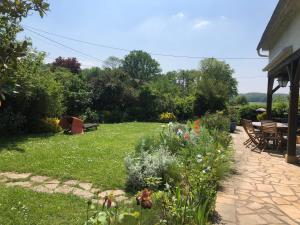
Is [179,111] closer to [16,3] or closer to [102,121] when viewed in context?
[102,121]

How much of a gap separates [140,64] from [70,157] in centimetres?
6416

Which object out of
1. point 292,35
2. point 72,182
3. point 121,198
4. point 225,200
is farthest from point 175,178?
point 292,35

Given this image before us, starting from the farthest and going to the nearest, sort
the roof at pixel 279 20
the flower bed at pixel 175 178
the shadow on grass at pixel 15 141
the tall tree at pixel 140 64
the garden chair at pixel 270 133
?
the tall tree at pixel 140 64 < the garden chair at pixel 270 133 < the shadow on grass at pixel 15 141 < the roof at pixel 279 20 < the flower bed at pixel 175 178

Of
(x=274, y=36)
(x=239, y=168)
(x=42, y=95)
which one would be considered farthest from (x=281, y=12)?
(x=42, y=95)

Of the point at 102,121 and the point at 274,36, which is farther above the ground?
the point at 274,36

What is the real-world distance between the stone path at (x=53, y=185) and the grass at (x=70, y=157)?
0.65 ft

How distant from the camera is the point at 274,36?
36.0 ft

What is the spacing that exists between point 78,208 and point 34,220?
0.61 meters

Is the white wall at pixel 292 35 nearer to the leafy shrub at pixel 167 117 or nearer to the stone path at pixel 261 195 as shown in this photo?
the stone path at pixel 261 195

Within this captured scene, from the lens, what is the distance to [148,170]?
5.25 m

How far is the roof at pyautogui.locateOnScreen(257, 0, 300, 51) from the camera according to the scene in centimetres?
748

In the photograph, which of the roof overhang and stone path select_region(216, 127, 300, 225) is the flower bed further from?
the roof overhang

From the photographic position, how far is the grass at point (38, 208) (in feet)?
12.8

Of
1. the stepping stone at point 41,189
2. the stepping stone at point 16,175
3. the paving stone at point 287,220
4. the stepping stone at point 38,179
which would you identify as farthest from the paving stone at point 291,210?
the stepping stone at point 16,175
